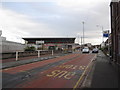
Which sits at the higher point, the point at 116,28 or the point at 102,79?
the point at 116,28

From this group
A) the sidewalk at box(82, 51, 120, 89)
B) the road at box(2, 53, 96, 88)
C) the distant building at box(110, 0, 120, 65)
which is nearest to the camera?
the sidewalk at box(82, 51, 120, 89)

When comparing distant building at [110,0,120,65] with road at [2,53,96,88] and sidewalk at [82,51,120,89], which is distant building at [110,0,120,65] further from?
road at [2,53,96,88]

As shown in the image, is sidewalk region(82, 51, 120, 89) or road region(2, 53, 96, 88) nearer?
sidewalk region(82, 51, 120, 89)

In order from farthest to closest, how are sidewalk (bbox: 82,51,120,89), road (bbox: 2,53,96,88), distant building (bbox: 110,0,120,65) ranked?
1. distant building (bbox: 110,0,120,65)
2. road (bbox: 2,53,96,88)
3. sidewalk (bbox: 82,51,120,89)

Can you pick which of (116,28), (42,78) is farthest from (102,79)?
(116,28)

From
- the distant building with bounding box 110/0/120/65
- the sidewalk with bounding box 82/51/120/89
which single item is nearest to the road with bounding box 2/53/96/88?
the sidewalk with bounding box 82/51/120/89

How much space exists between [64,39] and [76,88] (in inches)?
3645

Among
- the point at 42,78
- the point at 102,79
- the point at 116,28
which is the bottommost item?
the point at 42,78

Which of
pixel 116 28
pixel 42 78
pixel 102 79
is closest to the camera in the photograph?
pixel 102 79

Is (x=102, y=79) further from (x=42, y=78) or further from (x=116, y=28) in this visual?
(x=116, y=28)


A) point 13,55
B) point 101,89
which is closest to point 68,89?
point 101,89

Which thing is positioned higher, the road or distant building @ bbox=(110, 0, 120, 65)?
distant building @ bbox=(110, 0, 120, 65)

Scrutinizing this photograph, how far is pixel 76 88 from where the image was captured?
7.31 m

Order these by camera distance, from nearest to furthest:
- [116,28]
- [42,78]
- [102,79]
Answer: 1. [102,79]
2. [42,78]
3. [116,28]
